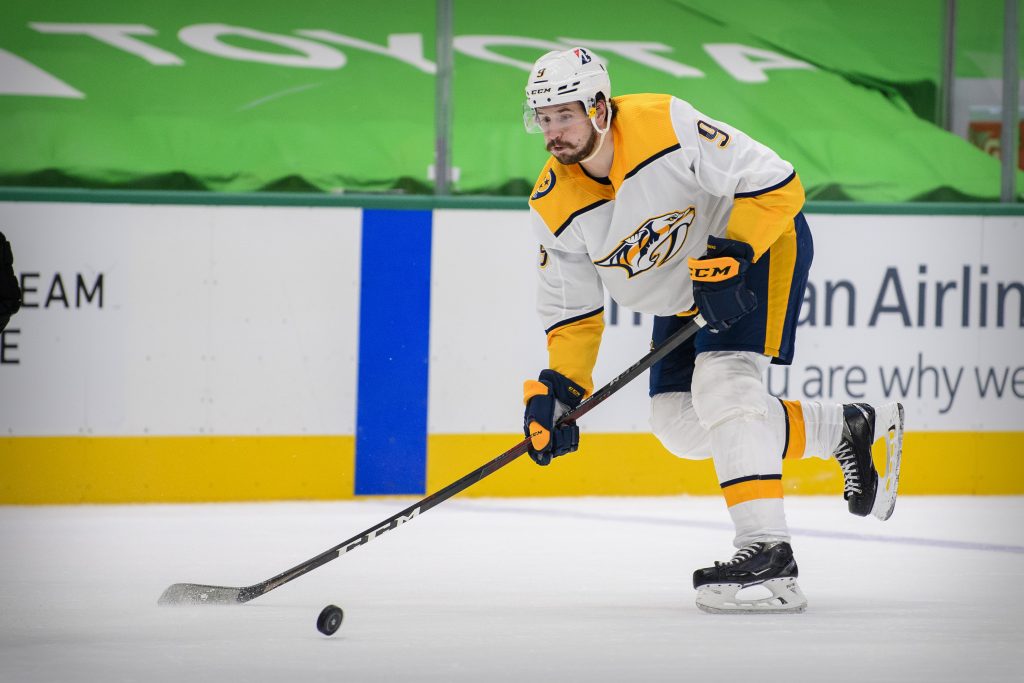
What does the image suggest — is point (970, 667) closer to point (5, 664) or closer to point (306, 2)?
point (5, 664)

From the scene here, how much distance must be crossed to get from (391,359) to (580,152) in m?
1.79

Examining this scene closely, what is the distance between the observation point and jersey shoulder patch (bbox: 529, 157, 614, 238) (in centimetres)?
241

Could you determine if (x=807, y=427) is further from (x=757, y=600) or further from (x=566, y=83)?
(x=566, y=83)

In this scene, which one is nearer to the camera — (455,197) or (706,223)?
(706,223)

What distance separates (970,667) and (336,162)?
2.76 metres

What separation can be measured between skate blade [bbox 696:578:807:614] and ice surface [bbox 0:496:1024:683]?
40mm

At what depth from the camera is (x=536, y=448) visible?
97.1 inches

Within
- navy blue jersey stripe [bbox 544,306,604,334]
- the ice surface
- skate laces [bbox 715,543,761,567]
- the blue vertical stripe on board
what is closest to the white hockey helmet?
navy blue jersey stripe [bbox 544,306,604,334]

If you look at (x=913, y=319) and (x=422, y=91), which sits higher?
(x=422, y=91)

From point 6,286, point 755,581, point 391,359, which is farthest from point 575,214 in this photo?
point 391,359

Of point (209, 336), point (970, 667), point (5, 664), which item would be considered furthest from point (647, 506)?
point (5, 664)

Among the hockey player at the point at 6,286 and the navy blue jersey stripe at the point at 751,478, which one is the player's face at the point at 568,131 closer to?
the navy blue jersey stripe at the point at 751,478

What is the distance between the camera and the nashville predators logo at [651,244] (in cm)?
241

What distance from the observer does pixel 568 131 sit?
7.59 feet
